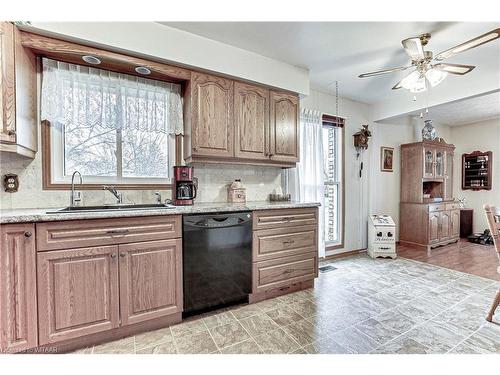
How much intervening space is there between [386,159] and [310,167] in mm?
1983

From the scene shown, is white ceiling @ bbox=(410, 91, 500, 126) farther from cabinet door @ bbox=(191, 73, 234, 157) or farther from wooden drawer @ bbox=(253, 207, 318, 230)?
cabinet door @ bbox=(191, 73, 234, 157)

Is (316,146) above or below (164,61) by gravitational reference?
below

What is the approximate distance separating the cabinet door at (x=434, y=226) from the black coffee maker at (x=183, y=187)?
4.19 metres

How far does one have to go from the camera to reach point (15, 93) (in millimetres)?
1633

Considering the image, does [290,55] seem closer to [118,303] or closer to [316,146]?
[316,146]

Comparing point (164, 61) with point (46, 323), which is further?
point (164, 61)

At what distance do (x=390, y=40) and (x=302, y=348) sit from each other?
2.81m

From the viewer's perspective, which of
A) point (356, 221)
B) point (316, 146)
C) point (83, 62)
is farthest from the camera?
point (356, 221)

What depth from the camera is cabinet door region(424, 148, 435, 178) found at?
4336mm

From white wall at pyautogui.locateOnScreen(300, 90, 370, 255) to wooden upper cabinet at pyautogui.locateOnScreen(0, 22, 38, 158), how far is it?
11.9 feet

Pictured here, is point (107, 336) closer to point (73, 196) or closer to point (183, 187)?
point (73, 196)
